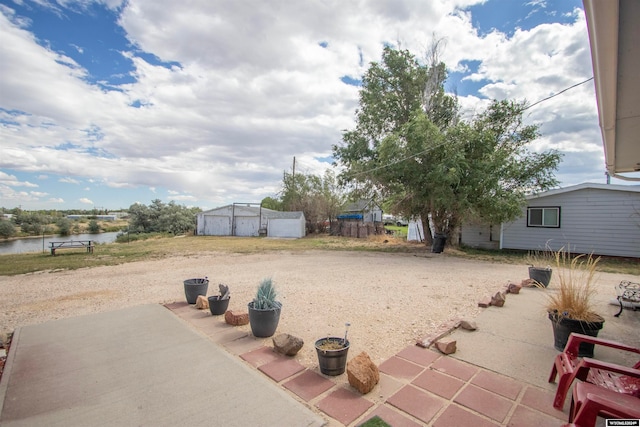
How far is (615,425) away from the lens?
1.43 metres

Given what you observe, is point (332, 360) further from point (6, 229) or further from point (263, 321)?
point (6, 229)

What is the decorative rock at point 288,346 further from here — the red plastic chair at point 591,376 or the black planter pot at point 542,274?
the black planter pot at point 542,274

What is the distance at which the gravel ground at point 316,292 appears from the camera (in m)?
3.75

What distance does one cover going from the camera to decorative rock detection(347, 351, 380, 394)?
7.35 feet

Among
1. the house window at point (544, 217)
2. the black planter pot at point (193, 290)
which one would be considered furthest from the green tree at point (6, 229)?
the house window at point (544, 217)

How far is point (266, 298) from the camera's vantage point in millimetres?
3465

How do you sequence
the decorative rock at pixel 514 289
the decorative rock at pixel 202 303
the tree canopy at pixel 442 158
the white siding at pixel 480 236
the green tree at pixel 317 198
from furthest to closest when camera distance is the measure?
the green tree at pixel 317 198, the white siding at pixel 480 236, the tree canopy at pixel 442 158, the decorative rock at pixel 514 289, the decorative rock at pixel 202 303

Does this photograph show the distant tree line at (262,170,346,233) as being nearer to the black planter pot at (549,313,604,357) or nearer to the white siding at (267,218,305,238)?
the white siding at (267,218,305,238)

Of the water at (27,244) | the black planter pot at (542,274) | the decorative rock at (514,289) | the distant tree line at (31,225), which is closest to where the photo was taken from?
the decorative rock at (514,289)

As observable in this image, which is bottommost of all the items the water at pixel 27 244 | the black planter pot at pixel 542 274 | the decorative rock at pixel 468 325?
the water at pixel 27 244

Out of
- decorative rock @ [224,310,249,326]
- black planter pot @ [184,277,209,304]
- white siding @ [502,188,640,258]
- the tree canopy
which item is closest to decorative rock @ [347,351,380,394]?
decorative rock @ [224,310,249,326]

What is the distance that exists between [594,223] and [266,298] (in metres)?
13.3

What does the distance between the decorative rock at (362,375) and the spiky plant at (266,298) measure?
4.35 feet

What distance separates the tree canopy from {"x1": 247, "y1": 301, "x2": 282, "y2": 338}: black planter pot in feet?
27.3
